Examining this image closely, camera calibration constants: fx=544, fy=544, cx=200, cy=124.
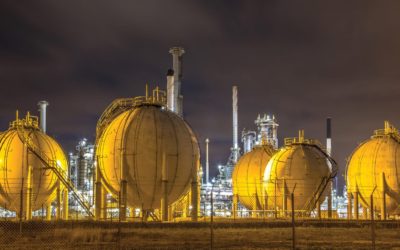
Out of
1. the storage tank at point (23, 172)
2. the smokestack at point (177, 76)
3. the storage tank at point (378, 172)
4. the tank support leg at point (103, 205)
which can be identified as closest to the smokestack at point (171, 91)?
the smokestack at point (177, 76)

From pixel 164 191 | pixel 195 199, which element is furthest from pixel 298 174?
pixel 164 191

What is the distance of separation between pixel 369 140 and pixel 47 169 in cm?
2569

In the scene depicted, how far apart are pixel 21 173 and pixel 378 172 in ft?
86.7

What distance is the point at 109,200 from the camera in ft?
123

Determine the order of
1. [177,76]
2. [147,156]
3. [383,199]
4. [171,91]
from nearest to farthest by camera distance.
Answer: [147,156], [383,199], [171,91], [177,76]

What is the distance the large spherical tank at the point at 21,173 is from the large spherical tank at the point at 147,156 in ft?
23.8

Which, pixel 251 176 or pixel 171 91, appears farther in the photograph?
pixel 171 91

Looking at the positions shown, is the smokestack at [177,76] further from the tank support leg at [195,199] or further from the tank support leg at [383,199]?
the tank support leg at [195,199]

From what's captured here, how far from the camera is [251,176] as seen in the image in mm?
51719

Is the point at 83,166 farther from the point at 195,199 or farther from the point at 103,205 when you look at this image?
the point at 195,199

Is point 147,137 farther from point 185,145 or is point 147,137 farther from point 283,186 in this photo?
point 283,186

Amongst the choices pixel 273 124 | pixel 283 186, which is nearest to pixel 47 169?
pixel 283 186

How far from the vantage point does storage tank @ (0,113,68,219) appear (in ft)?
126

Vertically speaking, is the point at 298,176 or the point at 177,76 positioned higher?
the point at 177,76
